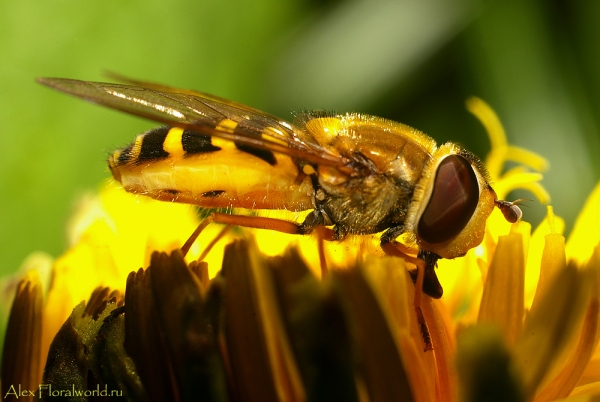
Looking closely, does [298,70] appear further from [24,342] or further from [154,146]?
[24,342]

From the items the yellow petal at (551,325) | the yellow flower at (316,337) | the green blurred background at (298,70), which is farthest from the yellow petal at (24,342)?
the green blurred background at (298,70)

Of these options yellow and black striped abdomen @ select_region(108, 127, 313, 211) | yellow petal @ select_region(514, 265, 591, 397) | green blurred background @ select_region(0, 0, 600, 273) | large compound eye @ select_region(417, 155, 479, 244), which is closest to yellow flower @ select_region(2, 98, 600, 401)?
yellow petal @ select_region(514, 265, 591, 397)

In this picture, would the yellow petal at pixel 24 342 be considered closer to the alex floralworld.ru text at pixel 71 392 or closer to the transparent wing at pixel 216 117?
the alex floralworld.ru text at pixel 71 392

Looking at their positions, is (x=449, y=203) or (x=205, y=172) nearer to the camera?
(x=449, y=203)

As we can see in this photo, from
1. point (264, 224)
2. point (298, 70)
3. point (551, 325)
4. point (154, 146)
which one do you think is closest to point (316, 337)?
point (551, 325)

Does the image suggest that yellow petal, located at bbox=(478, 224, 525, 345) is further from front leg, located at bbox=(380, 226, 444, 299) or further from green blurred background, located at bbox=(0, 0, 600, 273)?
green blurred background, located at bbox=(0, 0, 600, 273)
